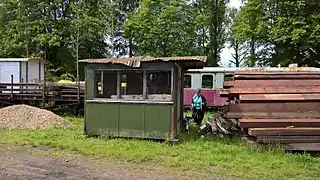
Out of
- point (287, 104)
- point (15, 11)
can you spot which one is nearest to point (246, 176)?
point (287, 104)

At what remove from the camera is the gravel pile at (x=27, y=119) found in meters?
16.7

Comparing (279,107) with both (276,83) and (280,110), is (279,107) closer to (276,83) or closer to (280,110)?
(280,110)

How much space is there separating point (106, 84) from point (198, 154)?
13.7 ft

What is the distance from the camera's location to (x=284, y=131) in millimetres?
11500

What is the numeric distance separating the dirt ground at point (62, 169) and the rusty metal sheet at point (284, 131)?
3380mm

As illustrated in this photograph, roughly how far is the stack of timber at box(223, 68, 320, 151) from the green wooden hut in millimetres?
1802

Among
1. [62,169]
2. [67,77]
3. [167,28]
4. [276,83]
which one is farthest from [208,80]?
[67,77]

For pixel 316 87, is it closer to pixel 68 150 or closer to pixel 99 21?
pixel 68 150

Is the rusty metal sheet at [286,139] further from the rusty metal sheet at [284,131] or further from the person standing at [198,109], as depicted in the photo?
the person standing at [198,109]

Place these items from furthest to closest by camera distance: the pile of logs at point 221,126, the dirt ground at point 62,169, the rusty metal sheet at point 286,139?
the pile of logs at point 221,126 < the rusty metal sheet at point 286,139 < the dirt ground at point 62,169

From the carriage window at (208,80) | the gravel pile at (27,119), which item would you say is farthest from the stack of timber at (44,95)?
the carriage window at (208,80)

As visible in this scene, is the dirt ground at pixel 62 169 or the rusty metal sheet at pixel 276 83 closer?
the dirt ground at pixel 62 169

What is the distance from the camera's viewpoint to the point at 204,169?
9.50 m

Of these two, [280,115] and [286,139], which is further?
[280,115]
